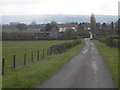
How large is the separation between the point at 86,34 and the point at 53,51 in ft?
392

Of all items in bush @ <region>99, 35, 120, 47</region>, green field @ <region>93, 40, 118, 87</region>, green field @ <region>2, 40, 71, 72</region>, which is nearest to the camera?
green field @ <region>93, 40, 118, 87</region>

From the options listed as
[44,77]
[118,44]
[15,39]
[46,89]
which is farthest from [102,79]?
[15,39]

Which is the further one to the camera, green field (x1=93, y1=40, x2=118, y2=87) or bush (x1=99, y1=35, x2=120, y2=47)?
bush (x1=99, y1=35, x2=120, y2=47)

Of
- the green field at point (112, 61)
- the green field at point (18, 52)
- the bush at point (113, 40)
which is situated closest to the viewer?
the green field at point (112, 61)

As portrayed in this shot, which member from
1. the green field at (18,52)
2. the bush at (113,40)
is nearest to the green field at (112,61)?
the green field at (18,52)

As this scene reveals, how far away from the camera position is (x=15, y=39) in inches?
4274

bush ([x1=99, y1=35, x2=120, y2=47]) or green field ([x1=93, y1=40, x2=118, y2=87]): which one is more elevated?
bush ([x1=99, y1=35, x2=120, y2=47])

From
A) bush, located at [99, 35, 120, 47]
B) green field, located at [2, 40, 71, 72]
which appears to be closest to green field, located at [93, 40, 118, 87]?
green field, located at [2, 40, 71, 72]

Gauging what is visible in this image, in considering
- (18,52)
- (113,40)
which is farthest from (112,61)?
(113,40)

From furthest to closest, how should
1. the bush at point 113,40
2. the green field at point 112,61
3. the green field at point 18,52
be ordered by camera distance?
the bush at point 113,40 → the green field at point 18,52 → the green field at point 112,61

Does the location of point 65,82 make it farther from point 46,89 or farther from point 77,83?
point 46,89

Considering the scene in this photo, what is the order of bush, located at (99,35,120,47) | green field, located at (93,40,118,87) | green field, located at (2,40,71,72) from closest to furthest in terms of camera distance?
green field, located at (93,40,118,87)
green field, located at (2,40,71,72)
bush, located at (99,35,120,47)

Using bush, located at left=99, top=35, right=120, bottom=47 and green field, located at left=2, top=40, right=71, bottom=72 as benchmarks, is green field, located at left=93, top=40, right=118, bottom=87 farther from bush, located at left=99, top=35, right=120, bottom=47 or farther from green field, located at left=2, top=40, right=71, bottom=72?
bush, located at left=99, top=35, right=120, bottom=47

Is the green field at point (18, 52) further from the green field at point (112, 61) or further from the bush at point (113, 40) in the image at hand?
the bush at point (113, 40)
